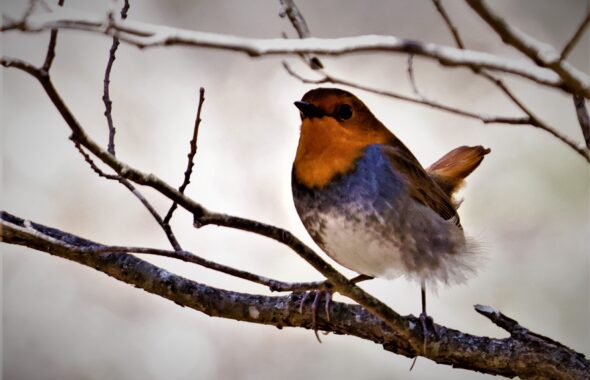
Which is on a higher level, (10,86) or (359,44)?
(10,86)

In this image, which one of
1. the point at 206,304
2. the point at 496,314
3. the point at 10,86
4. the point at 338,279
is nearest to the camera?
the point at 338,279

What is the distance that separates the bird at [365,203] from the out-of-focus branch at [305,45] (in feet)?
2.32

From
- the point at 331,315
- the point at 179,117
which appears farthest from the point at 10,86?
the point at 331,315

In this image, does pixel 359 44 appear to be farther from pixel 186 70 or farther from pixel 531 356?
pixel 186 70

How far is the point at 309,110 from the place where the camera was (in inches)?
58.7

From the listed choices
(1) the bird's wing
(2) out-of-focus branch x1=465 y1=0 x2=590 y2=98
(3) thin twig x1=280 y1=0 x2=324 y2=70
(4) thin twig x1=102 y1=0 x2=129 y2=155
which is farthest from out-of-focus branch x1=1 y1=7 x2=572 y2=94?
(1) the bird's wing

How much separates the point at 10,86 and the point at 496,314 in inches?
47.7

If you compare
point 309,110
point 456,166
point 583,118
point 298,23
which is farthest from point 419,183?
point 298,23

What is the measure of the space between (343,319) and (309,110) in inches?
17.0

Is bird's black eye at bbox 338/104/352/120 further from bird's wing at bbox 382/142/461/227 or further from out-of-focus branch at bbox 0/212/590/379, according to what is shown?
out-of-focus branch at bbox 0/212/590/379

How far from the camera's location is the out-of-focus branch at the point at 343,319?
139 centimetres

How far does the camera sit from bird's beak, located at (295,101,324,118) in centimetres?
146

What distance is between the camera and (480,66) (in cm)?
76

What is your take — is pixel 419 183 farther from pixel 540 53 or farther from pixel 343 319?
pixel 540 53
